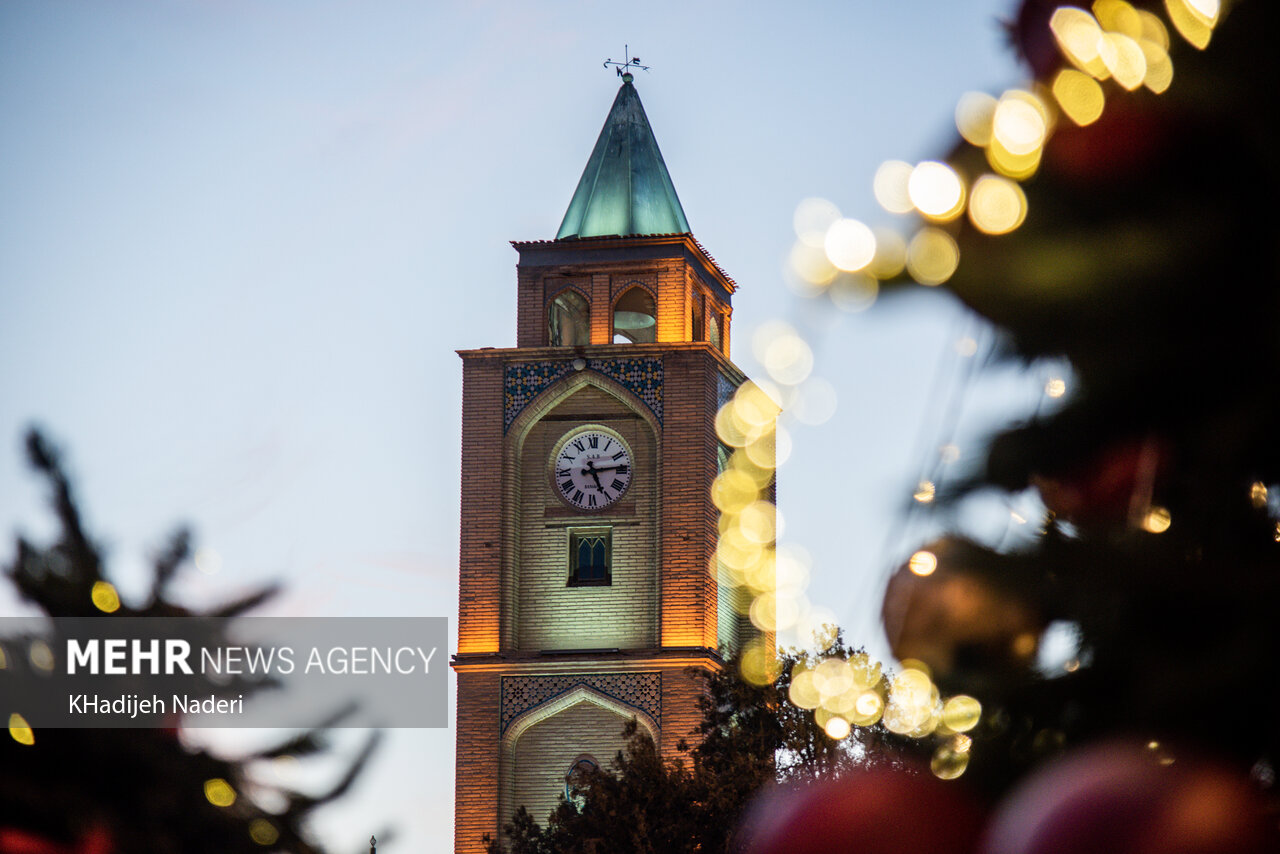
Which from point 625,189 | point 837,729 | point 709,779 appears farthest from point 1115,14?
point 625,189

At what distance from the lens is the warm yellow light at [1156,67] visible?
6.26 feet

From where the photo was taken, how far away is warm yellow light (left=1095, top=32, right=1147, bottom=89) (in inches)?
74.7

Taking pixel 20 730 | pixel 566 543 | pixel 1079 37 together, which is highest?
pixel 566 543

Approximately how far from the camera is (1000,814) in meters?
2.16

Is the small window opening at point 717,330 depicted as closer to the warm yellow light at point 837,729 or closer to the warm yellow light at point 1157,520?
the warm yellow light at point 837,729

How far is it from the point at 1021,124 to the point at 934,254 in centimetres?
17

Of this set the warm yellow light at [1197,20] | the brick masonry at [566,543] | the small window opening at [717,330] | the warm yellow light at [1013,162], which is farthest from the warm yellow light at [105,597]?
the small window opening at [717,330]

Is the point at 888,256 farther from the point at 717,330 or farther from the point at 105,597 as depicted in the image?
the point at 717,330

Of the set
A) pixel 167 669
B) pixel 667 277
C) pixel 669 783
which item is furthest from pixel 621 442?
pixel 167 669

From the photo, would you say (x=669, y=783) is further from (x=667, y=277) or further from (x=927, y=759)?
(x=927, y=759)

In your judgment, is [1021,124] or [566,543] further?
[566,543]

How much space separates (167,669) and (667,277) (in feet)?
102

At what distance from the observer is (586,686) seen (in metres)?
31.8

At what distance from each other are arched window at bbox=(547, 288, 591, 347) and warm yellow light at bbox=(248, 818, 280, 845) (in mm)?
30875
